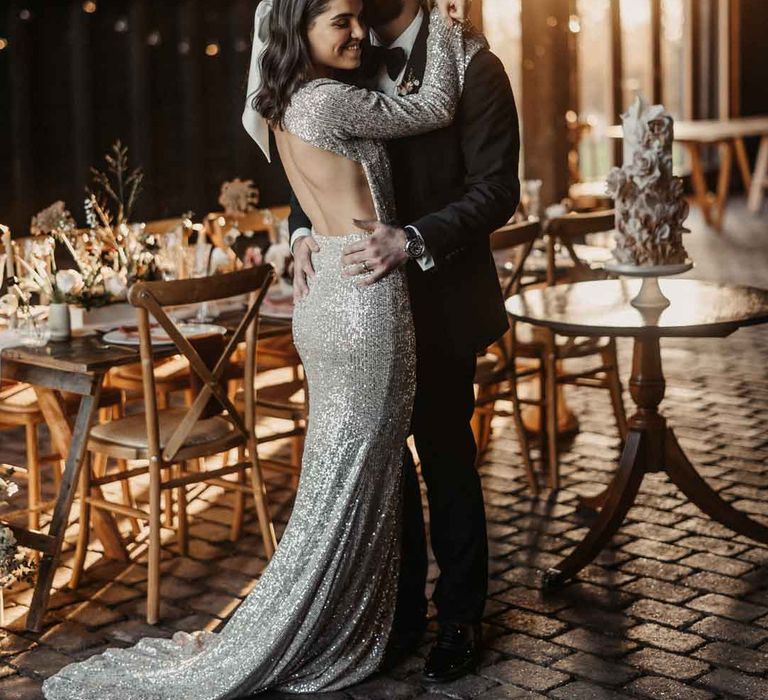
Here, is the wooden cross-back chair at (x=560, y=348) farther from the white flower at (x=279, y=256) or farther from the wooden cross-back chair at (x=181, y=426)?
the wooden cross-back chair at (x=181, y=426)

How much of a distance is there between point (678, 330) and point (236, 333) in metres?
1.40

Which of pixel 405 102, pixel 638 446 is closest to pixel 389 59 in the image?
pixel 405 102

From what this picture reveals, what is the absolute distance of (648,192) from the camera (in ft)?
13.2

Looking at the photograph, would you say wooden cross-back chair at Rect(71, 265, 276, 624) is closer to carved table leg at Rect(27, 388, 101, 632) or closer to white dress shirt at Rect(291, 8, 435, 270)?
carved table leg at Rect(27, 388, 101, 632)

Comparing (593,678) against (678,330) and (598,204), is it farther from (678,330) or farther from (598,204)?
(598,204)

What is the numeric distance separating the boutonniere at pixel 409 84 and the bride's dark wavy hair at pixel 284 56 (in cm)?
26

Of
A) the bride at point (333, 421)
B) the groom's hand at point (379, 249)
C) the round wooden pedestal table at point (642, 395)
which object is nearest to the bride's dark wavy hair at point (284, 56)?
the bride at point (333, 421)

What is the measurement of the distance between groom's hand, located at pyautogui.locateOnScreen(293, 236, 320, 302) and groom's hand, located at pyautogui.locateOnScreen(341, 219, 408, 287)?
20cm

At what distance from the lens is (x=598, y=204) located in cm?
774

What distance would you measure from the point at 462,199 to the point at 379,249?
0.84 ft

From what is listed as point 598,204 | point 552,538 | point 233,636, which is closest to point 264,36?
point 233,636

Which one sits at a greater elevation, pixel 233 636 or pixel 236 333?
pixel 236 333

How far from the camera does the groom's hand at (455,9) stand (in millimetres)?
3203

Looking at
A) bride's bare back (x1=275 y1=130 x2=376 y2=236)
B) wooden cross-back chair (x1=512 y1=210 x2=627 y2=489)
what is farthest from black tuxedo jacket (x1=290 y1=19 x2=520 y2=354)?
wooden cross-back chair (x1=512 y1=210 x2=627 y2=489)
